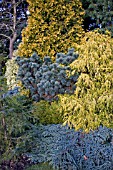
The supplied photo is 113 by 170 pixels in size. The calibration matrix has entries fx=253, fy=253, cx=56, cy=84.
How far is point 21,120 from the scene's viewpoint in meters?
3.61

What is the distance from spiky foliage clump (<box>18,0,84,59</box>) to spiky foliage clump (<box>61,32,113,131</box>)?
5.11 feet

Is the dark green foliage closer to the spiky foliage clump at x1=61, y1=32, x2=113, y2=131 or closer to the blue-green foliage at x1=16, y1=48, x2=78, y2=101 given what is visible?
the spiky foliage clump at x1=61, y1=32, x2=113, y2=131

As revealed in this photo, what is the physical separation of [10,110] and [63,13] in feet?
8.65

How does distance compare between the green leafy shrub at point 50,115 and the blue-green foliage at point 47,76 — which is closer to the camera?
the green leafy shrub at point 50,115

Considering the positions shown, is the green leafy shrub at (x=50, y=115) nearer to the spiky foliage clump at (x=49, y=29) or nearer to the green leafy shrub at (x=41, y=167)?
the green leafy shrub at (x=41, y=167)

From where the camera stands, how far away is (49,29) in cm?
525

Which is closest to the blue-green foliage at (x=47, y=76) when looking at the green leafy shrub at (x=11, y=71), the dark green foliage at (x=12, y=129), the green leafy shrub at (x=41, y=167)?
the dark green foliage at (x=12, y=129)

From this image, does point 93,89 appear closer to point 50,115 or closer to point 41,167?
point 50,115

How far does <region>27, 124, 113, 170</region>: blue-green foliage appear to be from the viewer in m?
3.39

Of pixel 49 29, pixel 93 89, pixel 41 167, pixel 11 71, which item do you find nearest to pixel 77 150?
pixel 41 167

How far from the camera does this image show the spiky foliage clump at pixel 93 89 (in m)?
3.60

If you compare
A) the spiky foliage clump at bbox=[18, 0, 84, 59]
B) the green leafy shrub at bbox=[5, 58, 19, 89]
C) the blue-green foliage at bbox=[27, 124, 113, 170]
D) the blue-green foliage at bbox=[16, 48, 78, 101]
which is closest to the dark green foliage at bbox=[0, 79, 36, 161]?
the blue-green foliage at bbox=[27, 124, 113, 170]

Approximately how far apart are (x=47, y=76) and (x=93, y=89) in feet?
3.99

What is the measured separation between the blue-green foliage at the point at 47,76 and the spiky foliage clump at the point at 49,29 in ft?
1.09
